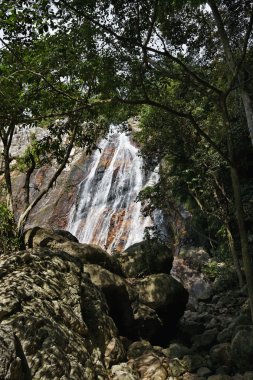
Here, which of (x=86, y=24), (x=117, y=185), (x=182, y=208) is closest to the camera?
(x=86, y=24)

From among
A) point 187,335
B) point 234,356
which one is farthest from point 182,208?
point 234,356

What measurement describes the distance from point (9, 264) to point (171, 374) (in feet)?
12.3

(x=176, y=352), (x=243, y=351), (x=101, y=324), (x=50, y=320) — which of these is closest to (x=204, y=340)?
(x=176, y=352)

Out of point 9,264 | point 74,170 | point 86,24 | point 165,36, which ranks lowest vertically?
point 9,264

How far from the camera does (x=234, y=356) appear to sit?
22.7 ft

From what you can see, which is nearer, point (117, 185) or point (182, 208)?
point (182, 208)

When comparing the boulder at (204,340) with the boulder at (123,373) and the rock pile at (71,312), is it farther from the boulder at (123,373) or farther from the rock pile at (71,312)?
the boulder at (123,373)

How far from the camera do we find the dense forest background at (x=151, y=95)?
6.72 meters

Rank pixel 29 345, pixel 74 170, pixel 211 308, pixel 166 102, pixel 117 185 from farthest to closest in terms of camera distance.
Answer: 1. pixel 74 170
2. pixel 117 185
3. pixel 166 102
4. pixel 211 308
5. pixel 29 345

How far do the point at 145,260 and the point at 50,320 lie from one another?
6651mm

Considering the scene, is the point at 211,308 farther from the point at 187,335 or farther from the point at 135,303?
the point at 135,303

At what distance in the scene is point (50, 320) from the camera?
5555mm

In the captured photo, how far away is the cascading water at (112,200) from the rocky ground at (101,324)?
→ 10.2m

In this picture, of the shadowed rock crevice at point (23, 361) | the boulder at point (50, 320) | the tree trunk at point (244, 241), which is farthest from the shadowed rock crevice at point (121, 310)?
the shadowed rock crevice at point (23, 361)
